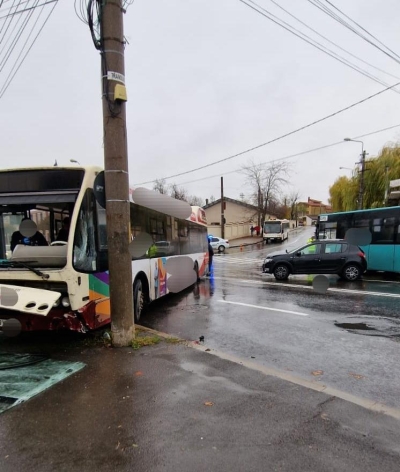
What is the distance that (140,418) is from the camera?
3.50 metres

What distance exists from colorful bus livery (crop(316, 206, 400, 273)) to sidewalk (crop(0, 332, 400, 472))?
13.3m

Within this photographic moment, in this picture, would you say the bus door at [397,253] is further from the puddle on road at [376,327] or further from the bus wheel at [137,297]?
the bus wheel at [137,297]

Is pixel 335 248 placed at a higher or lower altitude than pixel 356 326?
higher

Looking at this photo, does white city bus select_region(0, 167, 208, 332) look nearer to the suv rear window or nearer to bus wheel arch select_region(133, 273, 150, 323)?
bus wheel arch select_region(133, 273, 150, 323)

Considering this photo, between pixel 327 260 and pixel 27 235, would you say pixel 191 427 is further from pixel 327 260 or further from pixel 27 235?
pixel 327 260

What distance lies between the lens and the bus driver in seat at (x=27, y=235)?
621 cm

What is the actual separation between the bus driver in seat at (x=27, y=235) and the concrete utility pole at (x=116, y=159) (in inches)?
66.8

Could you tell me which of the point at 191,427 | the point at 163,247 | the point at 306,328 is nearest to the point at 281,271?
the point at 163,247

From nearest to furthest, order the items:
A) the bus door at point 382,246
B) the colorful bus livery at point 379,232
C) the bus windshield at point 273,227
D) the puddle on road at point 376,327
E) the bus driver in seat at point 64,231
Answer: the bus driver in seat at point 64,231
the puddle on road at point 376,327
the colorful bus livery at point 379,232
the bus door at point 382,246
the bus windshield at point 273,227

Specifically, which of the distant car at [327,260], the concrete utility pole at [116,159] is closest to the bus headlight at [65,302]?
the concrete utility pole at [116,159]

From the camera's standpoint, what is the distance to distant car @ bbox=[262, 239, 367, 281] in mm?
14594

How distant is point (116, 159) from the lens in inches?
204

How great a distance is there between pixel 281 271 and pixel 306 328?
7.85 metres

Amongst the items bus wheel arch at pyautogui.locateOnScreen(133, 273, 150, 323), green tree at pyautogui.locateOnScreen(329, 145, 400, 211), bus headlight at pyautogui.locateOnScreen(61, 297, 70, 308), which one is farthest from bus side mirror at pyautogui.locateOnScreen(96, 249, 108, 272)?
green tree at pyautogui.locateOnScreen(329, 145, 400, 211)
